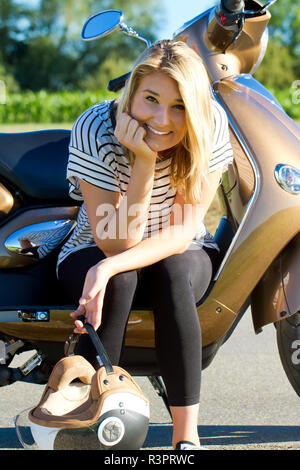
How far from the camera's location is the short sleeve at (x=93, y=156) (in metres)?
1.95

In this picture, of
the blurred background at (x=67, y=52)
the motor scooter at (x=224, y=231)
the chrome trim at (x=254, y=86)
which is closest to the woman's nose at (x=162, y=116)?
the motor scooter at (x=224, y=231)

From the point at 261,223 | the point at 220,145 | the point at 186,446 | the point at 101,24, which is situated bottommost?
the point at 186,446

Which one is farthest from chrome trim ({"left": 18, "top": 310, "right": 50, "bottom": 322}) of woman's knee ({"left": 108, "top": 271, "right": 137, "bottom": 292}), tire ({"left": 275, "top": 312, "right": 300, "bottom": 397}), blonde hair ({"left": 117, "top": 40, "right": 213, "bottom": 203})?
tire ({"left": 275, "top": 312, "right": 300, "bottom": 397})

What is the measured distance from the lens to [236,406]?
2.64 metres

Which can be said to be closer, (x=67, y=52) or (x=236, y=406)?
(x=236, y=406)

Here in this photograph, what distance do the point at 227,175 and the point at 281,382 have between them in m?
1.05

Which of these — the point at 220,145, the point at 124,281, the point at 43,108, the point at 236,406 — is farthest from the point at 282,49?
the point at 124,281

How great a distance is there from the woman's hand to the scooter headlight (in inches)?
25.3

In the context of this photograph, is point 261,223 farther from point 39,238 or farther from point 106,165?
point 39,238

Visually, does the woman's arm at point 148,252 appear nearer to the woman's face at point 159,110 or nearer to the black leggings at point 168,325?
the black leggings at point 168,325

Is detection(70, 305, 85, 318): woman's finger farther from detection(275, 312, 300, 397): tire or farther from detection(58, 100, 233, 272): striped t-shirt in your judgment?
detection(275, 312, 300, 397): tire

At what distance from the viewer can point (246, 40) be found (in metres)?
2.36

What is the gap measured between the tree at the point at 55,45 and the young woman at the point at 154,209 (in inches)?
1885

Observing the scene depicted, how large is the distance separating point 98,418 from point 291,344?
0.85 metres
